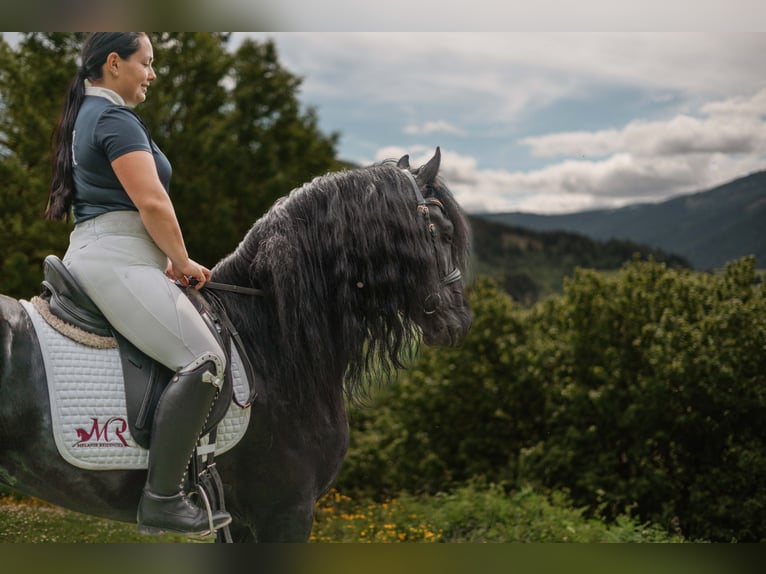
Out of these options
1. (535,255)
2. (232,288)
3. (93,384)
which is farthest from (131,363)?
(535,255)

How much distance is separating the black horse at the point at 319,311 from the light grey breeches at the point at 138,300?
30 centimetres

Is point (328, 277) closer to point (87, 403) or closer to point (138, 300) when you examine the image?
point (138, 300)

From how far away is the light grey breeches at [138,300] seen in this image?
220 cm

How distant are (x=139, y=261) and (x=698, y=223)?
25.9 feet

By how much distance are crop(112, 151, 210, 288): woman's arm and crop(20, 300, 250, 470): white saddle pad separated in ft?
1.29

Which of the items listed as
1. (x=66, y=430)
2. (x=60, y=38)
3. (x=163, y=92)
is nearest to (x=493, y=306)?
(x=163, y=92)

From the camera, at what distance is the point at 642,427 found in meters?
7.77

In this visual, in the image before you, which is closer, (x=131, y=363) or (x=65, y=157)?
(x=131, y=363)

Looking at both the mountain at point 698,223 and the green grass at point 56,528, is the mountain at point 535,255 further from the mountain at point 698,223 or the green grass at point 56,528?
→ the green grass at point 56,528

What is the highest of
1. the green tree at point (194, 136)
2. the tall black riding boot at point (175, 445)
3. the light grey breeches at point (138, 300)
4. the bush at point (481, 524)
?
the green tree at point (194, 136)

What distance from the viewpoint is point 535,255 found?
1384 cm

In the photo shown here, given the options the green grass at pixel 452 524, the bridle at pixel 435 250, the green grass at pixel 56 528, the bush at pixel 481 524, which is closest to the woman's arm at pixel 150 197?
the bridle at pixel 435 250

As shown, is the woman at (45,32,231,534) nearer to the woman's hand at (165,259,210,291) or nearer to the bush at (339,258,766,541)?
the woman's hand at (165,259,210,291)

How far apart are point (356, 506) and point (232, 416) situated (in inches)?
251
